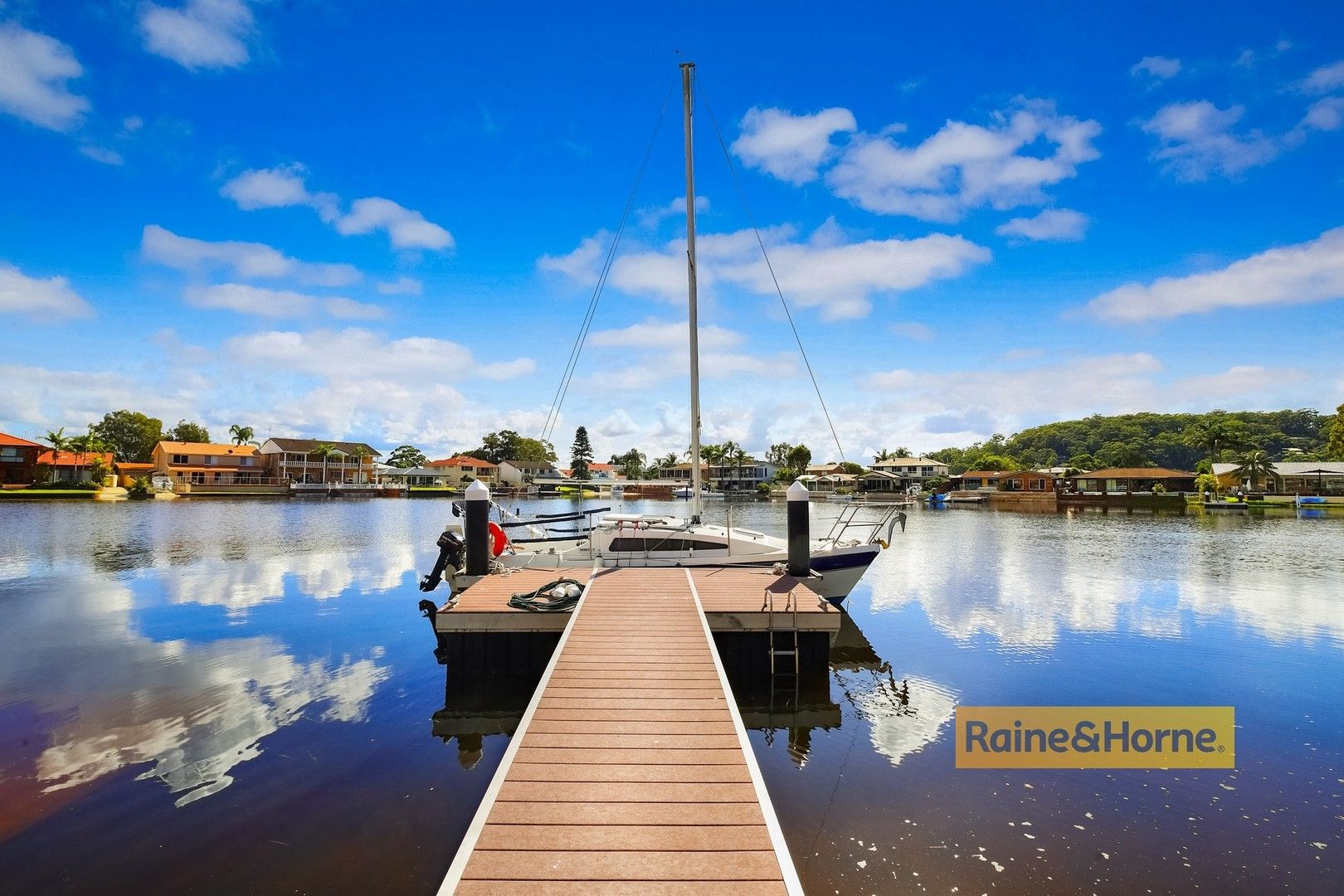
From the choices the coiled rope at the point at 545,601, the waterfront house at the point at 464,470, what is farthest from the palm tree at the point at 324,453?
the coiled rope at the point at 545,601

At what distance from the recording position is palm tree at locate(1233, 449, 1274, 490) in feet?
258

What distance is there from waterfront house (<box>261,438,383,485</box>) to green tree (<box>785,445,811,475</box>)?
75.0m

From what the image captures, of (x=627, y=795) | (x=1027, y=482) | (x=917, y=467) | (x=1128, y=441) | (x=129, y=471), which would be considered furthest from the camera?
(x=1128, y=441)

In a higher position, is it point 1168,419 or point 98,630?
point 1168,419

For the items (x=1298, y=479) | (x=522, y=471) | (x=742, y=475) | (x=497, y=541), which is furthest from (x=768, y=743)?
(x=742, y=475)

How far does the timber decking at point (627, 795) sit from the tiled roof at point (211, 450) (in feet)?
341

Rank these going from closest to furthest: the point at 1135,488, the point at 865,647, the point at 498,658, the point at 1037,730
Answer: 1. the point at 1037,730
2. the point at 498,658
3. the point at 865,647
4. the point at 1135,488

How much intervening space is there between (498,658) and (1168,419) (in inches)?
7759

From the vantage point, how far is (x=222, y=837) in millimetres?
6613

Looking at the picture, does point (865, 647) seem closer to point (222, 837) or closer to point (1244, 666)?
point (1244, 666)

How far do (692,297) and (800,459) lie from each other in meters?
111

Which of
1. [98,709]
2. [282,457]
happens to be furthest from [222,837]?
[282,457]

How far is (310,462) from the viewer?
97.5 m

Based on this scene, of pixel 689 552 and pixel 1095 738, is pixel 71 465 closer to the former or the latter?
pixel 689 552
